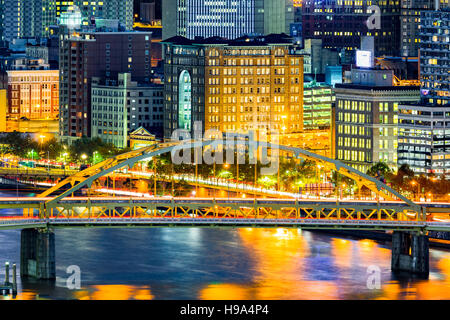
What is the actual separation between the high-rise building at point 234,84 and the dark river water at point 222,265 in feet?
135

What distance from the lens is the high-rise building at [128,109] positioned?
550ft

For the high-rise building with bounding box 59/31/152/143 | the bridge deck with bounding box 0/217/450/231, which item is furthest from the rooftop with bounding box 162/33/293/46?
the bridge deck with bounding box 0/217/450/231

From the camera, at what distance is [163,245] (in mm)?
111000

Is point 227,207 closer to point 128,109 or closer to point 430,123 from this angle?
point 430,123

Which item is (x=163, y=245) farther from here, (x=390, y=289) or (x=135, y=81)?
(x=135, y=81)

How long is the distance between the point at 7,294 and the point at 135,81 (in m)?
79.3

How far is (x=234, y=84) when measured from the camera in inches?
6309

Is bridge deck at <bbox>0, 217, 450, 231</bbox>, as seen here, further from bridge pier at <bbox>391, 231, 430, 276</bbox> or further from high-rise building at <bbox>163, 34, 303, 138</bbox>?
high-rise building at <bbox>163, 34, 303, 138</bbox>

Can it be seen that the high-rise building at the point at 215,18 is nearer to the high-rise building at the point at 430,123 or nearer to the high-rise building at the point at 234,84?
the high-rise building at the point at 234,84

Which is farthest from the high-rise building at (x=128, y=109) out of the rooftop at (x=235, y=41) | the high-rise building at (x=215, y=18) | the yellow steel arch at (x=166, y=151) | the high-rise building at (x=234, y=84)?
the yellow steel arch at (x=166, y=151)

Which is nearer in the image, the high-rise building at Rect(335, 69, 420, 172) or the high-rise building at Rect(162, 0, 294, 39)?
the high-rise building at Rect(335, 69, 420, 172)

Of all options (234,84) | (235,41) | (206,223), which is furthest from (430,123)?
(206,223)

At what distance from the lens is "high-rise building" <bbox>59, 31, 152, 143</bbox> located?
172875 millimetres

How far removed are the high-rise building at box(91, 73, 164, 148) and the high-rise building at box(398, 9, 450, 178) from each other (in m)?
27.1
